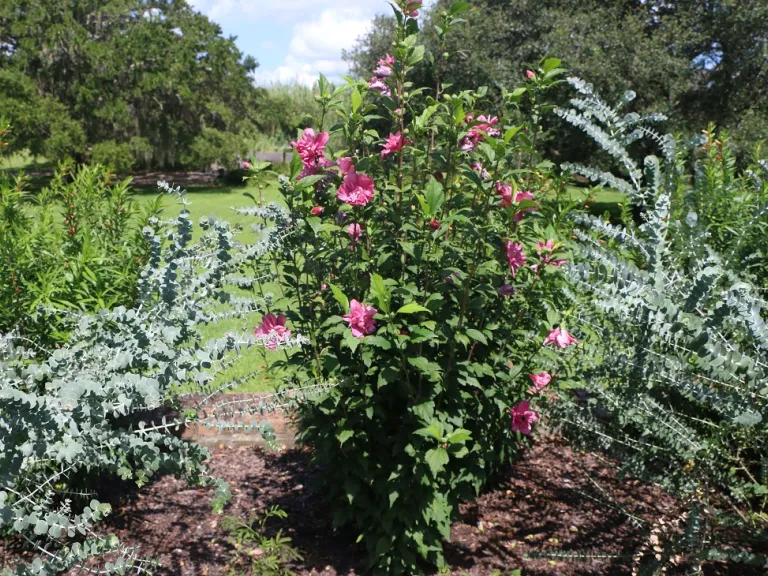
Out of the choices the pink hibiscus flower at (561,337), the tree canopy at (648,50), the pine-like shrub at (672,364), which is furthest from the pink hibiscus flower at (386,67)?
the tree canopy at (648,50)

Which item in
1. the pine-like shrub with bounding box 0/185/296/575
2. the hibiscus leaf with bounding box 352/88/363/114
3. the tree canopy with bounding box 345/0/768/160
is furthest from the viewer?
the tree canopy with bounding box 345/0/768/160

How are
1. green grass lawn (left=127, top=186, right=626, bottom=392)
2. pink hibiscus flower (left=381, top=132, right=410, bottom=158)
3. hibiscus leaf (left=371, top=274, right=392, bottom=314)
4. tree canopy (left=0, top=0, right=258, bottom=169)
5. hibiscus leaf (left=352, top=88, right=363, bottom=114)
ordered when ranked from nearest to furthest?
hibiscus leaf (left=371, top=274, right=392, bottom=314)
hibiscus leaf (left=352, top=88, right=363, bottom=114)
pink hibiscus flower (left=381, top=132, right=410, bottom=158)
green grass lawn (left=127, top=186, right=626, bottom=392)
tree canopy (left=0, top=0, right=258, bottom=169)

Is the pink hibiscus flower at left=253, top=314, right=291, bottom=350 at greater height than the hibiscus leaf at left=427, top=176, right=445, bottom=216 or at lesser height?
lesser

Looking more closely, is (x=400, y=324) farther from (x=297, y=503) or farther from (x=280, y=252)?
(x=297, y=503)

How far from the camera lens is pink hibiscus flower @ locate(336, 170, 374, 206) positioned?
2244 millimetres

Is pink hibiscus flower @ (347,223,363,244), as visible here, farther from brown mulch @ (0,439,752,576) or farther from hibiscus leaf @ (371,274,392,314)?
brown mulch @ (0,439,752,576)

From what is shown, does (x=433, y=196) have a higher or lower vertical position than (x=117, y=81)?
lower

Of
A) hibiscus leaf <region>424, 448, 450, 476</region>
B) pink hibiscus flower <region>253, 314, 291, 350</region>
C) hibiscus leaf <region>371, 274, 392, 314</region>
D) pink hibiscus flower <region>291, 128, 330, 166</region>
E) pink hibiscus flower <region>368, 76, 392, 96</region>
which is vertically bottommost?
hibiscus leaf <region>424, 448, 450, 476</region>

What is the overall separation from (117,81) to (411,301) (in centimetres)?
2011

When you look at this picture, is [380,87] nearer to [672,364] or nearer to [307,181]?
[307,181]

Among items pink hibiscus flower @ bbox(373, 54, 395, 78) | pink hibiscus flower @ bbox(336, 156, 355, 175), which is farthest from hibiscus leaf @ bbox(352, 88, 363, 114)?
pink hibiscus flower @ bbox(373, 54, 395, 78)

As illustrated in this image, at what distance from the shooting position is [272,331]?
2.55 metres

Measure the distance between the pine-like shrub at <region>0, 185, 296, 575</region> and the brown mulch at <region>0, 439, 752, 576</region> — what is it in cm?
36

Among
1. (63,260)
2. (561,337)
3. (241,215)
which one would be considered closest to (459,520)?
(561,337)
